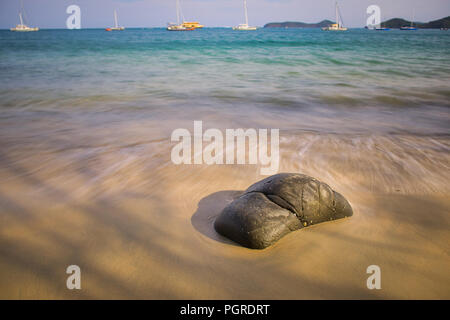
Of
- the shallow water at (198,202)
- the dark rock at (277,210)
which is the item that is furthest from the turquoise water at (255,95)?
the dark rock at (277,210)

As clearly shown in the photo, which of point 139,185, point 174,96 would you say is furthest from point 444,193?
point 174,96

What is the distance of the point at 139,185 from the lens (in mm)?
3203

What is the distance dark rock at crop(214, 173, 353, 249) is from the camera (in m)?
2.15

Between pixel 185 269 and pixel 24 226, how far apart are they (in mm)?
1549

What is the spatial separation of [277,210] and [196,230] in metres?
0.72

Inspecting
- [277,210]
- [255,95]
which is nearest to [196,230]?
[277,210]

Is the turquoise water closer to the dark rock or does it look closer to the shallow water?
the shallow water

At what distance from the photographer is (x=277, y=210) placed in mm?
2254

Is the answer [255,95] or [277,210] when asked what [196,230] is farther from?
[255,95]

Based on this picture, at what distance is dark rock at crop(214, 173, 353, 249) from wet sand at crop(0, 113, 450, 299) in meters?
0.09

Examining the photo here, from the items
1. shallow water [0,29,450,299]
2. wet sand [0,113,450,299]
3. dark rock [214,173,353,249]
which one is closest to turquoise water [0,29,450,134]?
shallow water [0,29,450,299]

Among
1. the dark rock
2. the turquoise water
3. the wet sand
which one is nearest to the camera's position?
the wet sand

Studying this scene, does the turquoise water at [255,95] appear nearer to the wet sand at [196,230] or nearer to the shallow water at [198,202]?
the shallow water at [198,202]
